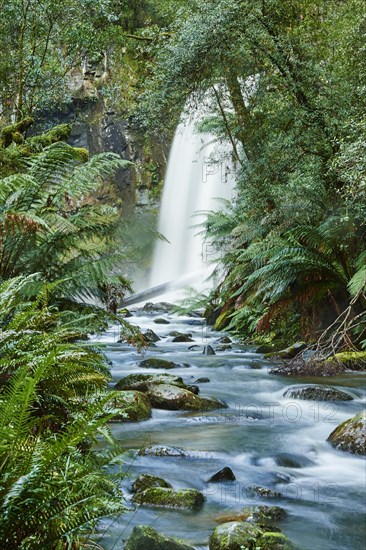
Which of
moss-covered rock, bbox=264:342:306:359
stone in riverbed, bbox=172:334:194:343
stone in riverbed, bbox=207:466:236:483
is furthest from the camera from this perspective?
stone in riverbed, bbox=172:334:194:343

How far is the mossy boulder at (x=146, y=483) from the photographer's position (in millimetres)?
4293

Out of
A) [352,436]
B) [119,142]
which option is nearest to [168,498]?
[352,436]

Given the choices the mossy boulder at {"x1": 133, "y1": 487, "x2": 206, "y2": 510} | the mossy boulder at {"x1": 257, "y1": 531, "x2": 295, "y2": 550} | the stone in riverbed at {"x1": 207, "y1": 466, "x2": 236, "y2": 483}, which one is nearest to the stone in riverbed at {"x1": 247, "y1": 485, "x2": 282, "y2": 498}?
the stone in riverbed at {"x1": 207, "y1": 466, "x2": 236, "y2": 483}

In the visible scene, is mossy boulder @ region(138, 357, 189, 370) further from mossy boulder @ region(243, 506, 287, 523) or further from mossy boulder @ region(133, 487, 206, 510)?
mossy boulder @ region(243, 506, 287, 523)

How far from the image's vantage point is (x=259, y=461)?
5379 millimetres

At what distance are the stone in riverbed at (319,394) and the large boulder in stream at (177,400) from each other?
0.94 metres

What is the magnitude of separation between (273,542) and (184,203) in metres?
21.4

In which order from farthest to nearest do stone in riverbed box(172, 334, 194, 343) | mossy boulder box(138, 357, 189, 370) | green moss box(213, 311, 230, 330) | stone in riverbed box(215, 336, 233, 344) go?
green moss box(213, 311, 230, 330) → stone in riverbed box(172, 334, 194, 343) → stone in riverbed box(215, 336, 233, 344) → mossy boulder box(138, 357, 189, 370)

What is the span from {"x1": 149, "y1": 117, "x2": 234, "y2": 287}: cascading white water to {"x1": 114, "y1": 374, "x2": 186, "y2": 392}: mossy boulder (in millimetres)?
14651

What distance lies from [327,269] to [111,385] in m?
4.45

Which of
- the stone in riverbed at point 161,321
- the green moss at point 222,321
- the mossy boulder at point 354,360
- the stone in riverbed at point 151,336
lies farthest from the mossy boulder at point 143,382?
the stone in riverbed at point 161,321

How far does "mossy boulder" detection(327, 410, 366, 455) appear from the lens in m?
5.37

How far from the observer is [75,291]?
14.4 feet

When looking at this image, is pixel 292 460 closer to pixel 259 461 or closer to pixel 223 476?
pixel 259 461
